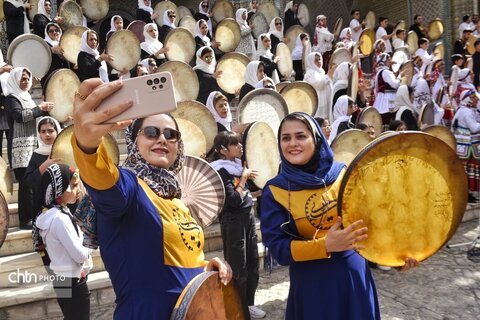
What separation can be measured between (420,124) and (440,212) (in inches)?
264

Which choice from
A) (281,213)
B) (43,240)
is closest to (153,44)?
(43,240)

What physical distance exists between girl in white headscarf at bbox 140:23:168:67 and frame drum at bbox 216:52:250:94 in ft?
3.85

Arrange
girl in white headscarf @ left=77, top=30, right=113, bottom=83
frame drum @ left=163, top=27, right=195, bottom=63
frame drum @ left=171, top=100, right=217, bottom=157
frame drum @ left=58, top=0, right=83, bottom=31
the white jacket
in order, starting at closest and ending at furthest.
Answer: the white jacket, frame drum @ left=171, top=100, right=217, bottom=157, girl in white headscarf @ left=77, top=30, right=113, bottom=83, frame drum @ left=163, top=27, right=195, bottom=63, frame drum @ left=58, top=0, right=83, bottom=31

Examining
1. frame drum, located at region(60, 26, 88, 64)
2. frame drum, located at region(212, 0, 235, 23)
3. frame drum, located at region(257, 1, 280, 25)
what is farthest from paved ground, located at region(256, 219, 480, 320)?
frame drum, located at region(257, 1, 280, 25)

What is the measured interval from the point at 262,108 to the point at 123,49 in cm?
318

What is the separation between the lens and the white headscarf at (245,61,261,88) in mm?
7680

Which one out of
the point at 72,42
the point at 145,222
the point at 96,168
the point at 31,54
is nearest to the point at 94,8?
the point at 72,42

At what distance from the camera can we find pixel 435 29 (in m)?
15.6

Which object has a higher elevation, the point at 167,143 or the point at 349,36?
the point at 349,36

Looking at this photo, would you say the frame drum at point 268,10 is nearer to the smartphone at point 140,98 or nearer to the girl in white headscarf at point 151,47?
the girl in white headscarf at point 151,47

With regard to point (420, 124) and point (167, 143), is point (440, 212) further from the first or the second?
point (420, 124)

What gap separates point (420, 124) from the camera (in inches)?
328

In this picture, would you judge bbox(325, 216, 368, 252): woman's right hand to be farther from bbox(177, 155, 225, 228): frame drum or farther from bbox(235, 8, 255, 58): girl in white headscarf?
bbox(235, 8, 255, 58): girl in white headscarf

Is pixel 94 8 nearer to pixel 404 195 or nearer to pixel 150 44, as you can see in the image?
pixel 150 44
